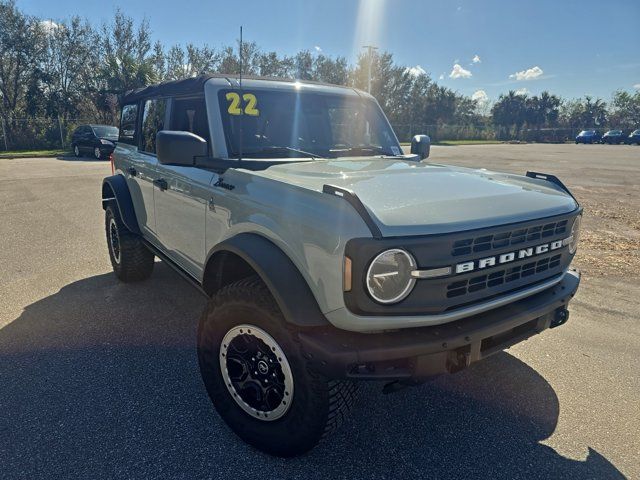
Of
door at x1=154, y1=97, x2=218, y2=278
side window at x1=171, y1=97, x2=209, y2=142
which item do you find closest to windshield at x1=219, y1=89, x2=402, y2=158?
side window at x1=171, y1=97, x2=209, y2=142

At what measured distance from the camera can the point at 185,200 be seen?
11.0 feet

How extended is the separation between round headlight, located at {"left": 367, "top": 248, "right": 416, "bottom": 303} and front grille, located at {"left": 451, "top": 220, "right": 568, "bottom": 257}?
24 cm

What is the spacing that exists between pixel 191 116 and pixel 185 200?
66 centimetres

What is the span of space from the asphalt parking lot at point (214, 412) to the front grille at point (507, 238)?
1.17m

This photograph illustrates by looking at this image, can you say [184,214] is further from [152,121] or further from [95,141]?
[95,141]

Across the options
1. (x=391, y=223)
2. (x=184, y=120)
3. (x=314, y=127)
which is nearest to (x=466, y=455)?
(x=391, y=223)

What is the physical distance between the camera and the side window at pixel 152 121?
395 centimetres

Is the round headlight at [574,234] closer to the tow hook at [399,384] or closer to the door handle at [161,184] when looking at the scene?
the tow hook at [399,384]

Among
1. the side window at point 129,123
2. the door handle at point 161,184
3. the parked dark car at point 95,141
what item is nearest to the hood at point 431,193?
the door handle at point 161,184

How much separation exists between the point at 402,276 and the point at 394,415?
122 centimetres

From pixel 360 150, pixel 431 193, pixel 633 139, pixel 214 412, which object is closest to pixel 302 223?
pixel 431 193

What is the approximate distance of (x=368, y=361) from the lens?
1907 millimetres

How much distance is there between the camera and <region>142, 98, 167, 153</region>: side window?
156 inches

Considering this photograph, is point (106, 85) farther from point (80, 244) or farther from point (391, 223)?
point (391, 223)
